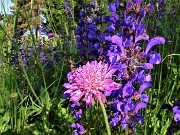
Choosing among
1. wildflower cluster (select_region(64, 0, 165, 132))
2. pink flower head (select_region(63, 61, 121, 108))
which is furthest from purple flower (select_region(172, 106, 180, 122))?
pink flower head (select_region(63, 61, 121, 108))

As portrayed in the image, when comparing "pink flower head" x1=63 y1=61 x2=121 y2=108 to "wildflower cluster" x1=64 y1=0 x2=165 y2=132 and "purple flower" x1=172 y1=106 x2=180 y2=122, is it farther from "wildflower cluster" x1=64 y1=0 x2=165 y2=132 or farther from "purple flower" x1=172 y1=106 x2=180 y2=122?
"purple flower" x1=172 y1=106 x2=180 y2=122

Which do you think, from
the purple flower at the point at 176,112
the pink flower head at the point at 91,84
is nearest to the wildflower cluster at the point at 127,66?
the pink flower head at the point at 91,84

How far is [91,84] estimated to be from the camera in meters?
0.93

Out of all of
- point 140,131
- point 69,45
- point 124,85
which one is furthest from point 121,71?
point 69,45

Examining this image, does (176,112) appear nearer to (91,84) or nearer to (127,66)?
(127,66)

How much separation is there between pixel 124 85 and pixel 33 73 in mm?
2292

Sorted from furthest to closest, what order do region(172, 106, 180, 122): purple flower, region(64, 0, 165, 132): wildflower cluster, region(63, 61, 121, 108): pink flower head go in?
region(172, 106, 180, 122): purple flower < region(64, 0, 165, 132): wildflower cluster < region(63, 61, 121, 108): pink flower head

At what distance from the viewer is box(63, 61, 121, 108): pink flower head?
0.91m

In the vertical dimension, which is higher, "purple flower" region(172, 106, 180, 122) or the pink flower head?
the pink flower head

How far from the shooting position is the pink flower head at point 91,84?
913mm

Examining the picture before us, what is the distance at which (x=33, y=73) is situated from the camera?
354 cm

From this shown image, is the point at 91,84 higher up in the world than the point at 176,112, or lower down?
higher up

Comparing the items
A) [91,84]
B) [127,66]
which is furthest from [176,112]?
[91,84]

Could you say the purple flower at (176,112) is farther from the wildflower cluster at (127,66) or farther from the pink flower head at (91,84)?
Result: the pink flower head at (91,84)
